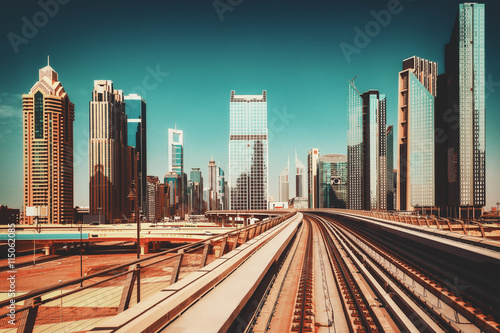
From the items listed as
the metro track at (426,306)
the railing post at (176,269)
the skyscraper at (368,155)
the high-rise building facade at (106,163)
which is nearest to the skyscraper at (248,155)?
the skyscraper at (368,155)

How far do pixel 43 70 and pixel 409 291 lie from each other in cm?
16671

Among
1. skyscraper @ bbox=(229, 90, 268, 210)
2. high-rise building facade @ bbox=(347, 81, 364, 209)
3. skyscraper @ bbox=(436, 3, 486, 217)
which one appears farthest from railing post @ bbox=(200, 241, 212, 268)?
high-rise building facade @ bbox=(347, 81, 364, 209)

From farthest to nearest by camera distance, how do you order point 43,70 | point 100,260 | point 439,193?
point 43,70 → point 439,193 → point 100,260

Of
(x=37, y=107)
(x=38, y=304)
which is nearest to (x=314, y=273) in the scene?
(x=38, y=304)

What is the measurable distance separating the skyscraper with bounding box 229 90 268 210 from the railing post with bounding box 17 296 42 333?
14583 centimetres

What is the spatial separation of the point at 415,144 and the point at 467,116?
30817 mm

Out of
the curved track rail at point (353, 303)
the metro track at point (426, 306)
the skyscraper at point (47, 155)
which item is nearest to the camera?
the metro track at point (426, 306)

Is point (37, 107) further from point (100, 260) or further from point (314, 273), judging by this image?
point (314, 273)

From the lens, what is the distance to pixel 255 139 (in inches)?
6245

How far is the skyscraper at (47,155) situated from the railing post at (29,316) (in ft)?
429

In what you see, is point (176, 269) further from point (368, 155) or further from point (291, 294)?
point (368, 155)

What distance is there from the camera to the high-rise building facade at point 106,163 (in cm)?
15912

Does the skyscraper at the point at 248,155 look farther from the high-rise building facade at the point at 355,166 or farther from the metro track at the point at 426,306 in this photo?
the metro track at the point at 426,306

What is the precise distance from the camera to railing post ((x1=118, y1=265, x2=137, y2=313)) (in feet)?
13.8
